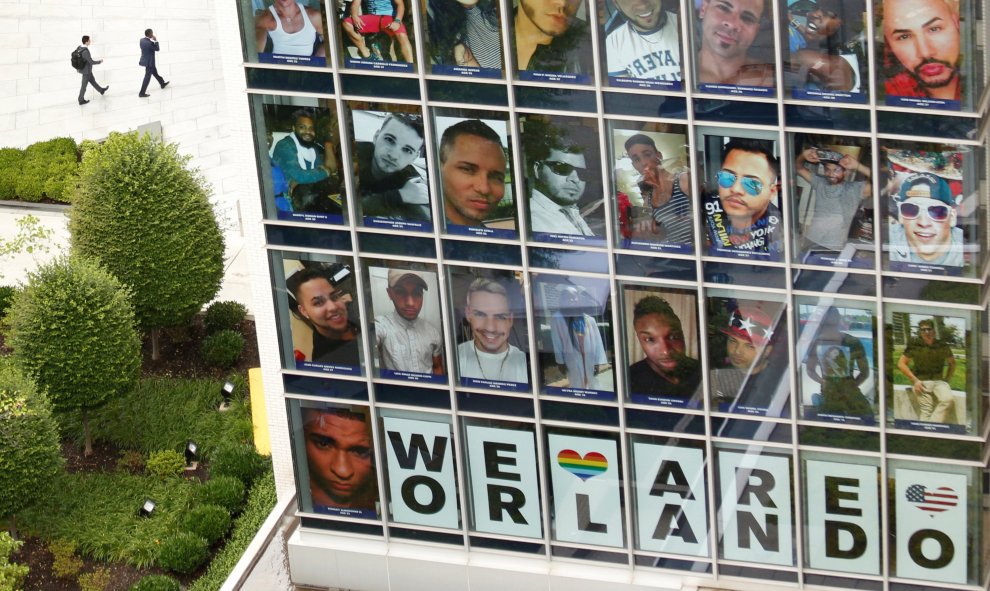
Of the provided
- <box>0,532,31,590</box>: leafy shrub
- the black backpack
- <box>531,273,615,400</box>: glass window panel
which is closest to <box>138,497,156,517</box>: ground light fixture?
<box>0,532,31,590</box>: leafy shrub

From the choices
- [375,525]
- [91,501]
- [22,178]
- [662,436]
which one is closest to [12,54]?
[22,178]

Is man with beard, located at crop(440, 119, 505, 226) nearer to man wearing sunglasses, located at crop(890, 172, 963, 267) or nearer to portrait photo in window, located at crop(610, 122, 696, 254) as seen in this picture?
portrait photo in window, located at crop(610, 122, 696, 254)

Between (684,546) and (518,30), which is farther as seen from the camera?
(684,546)

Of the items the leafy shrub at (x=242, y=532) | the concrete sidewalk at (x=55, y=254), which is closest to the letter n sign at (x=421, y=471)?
the leafy shrub at (x=242, y=532)

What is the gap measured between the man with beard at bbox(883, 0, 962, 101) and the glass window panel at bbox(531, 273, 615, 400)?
464 cm

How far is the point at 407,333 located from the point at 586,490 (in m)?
3.14

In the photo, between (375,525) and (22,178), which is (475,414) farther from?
(22,178)

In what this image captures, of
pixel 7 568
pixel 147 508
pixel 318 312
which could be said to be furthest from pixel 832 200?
pixel 147 508

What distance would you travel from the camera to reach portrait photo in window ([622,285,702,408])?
23.1 m

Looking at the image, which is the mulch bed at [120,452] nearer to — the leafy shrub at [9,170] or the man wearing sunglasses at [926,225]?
the leafy shrub at [9,170]

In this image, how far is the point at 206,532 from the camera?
2830 centimetres

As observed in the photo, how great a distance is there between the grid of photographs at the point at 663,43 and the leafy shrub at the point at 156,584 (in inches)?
323

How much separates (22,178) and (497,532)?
18431mm

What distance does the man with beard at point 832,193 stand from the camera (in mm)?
21656
